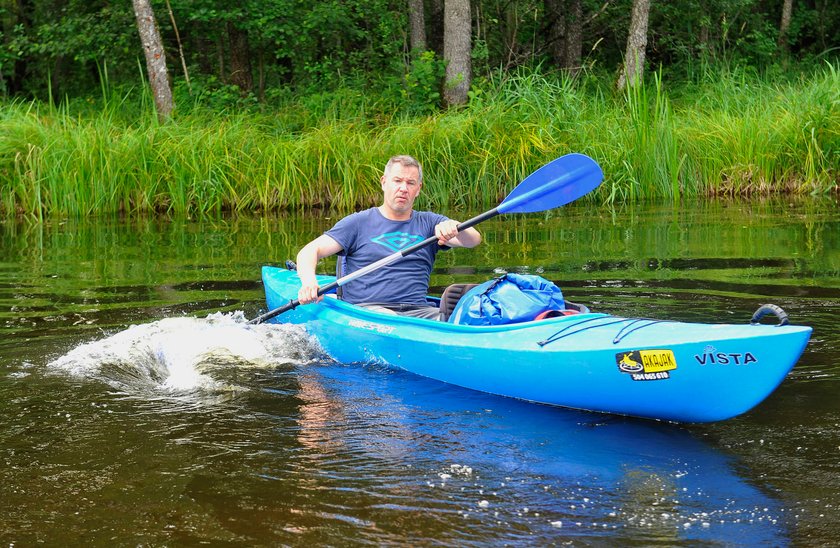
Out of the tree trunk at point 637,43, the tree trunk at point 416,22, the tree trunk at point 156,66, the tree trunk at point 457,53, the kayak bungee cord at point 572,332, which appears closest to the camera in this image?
the kayak bungee cord at point 572,332

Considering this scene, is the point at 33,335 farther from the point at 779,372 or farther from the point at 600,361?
the point at 779,372

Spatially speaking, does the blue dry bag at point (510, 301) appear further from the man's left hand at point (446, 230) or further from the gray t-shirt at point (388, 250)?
the gray t-shirt at point (388, 250)

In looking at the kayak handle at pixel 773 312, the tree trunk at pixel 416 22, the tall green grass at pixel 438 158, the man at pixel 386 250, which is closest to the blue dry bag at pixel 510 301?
the man at pixel 386 250

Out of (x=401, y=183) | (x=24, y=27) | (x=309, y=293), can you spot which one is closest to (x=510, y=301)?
(x=401, y=183)

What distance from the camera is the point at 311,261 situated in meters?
4.87

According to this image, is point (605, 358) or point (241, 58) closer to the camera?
point (605, 358)

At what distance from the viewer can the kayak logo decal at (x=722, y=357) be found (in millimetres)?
3192

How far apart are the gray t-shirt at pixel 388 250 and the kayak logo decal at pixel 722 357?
1980 millimetres

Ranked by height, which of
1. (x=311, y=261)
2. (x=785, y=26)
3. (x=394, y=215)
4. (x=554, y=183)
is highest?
(x=785, y=26)

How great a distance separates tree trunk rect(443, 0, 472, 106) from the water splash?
806cm

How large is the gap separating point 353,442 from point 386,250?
5.80ft

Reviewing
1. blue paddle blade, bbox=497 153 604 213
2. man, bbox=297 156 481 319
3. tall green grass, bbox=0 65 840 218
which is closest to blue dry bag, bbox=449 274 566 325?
man, bbox=297 156 481 319

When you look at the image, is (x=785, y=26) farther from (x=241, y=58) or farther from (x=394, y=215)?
(x=394, y=215)

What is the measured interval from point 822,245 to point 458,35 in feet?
22.6
